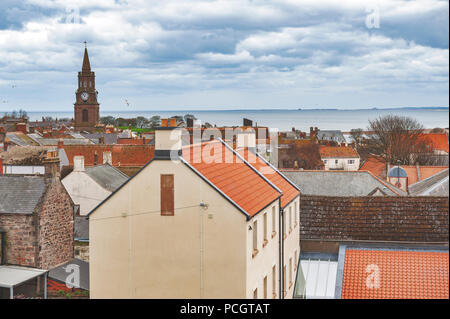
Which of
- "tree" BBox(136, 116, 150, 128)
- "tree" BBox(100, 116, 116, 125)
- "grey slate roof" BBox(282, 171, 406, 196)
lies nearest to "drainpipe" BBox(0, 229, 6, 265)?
"grey slate roof" BBox(282, 171, 406, 196)

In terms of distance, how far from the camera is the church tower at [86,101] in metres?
33.3

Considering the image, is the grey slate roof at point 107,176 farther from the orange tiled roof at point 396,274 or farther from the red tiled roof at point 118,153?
the orange tiled roof at point 396,274

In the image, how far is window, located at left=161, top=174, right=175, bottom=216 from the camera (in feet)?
27.3

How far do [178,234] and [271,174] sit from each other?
4596mm

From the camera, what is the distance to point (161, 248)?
8.27 m

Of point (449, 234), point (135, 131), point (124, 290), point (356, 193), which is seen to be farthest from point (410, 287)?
point (135, 131)

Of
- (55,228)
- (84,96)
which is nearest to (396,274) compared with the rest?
(55,228)

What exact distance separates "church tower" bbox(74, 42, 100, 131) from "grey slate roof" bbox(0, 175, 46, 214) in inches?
557

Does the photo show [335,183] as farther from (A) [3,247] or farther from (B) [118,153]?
(B) [118,153]

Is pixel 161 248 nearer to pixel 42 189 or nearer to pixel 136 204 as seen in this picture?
pixel 136 204

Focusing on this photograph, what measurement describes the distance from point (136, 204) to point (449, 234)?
7.20 m

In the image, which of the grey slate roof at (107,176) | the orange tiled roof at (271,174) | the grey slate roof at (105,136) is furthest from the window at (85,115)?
the orange tiled roof at (271,174)

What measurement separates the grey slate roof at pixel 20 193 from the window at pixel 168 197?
7153 millimetres

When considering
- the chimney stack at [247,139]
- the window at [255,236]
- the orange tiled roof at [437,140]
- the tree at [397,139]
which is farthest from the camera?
the tree at [397,139]
